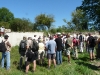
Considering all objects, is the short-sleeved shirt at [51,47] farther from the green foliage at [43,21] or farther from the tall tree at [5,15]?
the tall tree at [5,15]

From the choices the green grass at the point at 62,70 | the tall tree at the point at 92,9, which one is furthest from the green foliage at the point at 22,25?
the green grass at the point at 62,70

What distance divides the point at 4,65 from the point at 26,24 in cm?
4211

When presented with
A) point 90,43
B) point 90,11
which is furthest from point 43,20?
point 90,43

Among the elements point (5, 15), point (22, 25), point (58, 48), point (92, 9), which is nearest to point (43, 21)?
point (22, 25)

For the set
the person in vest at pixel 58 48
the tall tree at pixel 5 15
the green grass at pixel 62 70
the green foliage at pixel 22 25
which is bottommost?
the green grass at pixel 62 70

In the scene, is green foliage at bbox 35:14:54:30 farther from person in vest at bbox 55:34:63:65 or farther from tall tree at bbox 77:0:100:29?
person in vest at bbox 55:34:63:65

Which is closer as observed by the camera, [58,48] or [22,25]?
[58,48]

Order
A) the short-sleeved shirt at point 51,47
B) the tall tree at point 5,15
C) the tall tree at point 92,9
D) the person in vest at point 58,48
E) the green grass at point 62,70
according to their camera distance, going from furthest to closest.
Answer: the tall tree at point 5,15, the tall tree at point 92,9, the person in vest at point 58,48, the short-sleeved shirt at point 51,47, the green grass at point 62,70

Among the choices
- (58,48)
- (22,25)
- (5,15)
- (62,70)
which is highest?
(5,15)

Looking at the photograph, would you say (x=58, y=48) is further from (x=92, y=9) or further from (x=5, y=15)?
(x=5, y=15)

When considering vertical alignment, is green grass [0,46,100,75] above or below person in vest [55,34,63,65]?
below

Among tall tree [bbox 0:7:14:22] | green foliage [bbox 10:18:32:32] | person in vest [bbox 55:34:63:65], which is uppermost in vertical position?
tall tree [bbox 0:7:14:22]

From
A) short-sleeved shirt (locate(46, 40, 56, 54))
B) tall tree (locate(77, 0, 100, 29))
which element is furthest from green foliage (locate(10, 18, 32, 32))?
short-sleeved shirt (locate(46, 40, 56, 54))

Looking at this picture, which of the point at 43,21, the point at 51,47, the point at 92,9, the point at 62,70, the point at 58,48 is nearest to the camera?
the point at 62,70
